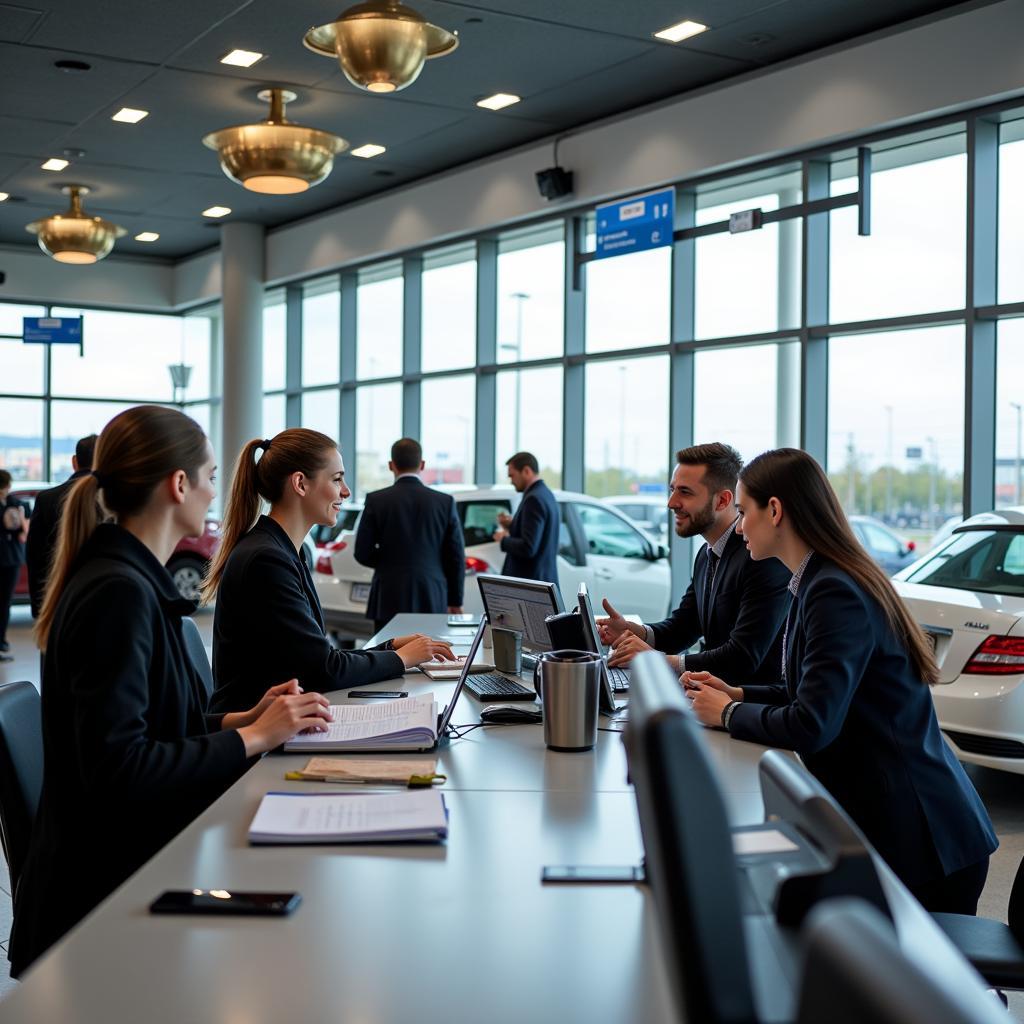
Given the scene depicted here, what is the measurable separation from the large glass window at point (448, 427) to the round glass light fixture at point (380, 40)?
5.41m

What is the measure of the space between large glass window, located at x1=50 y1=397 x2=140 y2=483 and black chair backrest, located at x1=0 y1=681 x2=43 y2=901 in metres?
13.1

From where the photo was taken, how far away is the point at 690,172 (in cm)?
798

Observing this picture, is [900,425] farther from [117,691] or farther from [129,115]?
[117,691]

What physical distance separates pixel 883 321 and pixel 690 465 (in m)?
3.93

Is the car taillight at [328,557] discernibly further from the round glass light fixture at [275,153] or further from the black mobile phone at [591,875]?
the black mobile phone at [591,875]

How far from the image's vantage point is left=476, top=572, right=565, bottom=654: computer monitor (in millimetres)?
3328

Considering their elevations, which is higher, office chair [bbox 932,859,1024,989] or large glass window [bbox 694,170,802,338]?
large glass window [bbox 694,170,802,338]

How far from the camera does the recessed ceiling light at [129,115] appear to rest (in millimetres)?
8555

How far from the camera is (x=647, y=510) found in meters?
10.2

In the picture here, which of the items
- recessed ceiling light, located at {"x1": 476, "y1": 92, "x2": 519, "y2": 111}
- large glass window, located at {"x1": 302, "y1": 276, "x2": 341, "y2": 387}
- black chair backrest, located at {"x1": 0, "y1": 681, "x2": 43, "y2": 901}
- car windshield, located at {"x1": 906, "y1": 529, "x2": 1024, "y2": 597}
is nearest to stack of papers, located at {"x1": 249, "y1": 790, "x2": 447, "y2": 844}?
black chair backrest, located at {"x1": 0, "y1": 681, "x2": 43, "y2": 901}

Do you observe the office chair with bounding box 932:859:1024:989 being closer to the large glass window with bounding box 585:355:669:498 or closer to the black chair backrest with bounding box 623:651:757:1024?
the black chair backrest with bounding box 623:651:757:1024

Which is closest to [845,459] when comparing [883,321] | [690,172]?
[883,321]

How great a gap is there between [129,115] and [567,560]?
178 inches

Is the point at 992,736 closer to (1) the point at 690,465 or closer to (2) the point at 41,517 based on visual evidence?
(1) the point at 690,465
